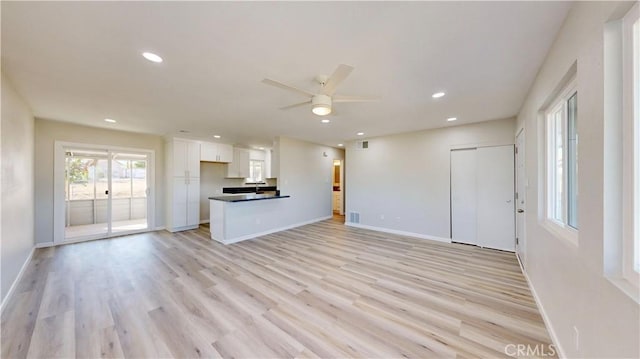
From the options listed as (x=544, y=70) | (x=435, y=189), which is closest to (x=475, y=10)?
(x=544, y=70)

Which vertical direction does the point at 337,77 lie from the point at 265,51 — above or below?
below

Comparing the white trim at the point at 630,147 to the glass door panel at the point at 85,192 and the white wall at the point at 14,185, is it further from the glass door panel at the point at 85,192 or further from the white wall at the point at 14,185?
the glass door panel at the point at 85,192

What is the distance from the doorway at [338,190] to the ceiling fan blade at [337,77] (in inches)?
242

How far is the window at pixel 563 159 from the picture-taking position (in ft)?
5.63

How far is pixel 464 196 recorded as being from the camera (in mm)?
4703

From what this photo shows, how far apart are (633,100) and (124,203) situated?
8.86m

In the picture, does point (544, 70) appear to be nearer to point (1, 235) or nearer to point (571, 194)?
point (571, 194)

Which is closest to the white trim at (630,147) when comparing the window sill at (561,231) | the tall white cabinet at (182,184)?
the window sill at (561,231)

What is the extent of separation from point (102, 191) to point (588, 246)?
8.25 metres

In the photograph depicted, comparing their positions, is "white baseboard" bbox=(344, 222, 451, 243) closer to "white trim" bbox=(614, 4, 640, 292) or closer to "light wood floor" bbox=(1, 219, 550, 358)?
"light wood floor" bbox=(1, 219, 550, 358)

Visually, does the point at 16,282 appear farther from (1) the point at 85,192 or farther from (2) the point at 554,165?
(2) the point at 554,165

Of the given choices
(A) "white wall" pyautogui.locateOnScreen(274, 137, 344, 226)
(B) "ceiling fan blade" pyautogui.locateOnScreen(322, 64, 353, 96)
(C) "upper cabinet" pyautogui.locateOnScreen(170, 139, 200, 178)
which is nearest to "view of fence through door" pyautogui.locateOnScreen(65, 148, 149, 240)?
(C) "upper cabinet" pyautogui.locateOnScreen(170, 139, 200, 178)

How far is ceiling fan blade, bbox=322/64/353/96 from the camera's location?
1.90 m

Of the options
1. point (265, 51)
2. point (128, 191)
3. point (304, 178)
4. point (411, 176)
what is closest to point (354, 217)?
point (304, 178)
